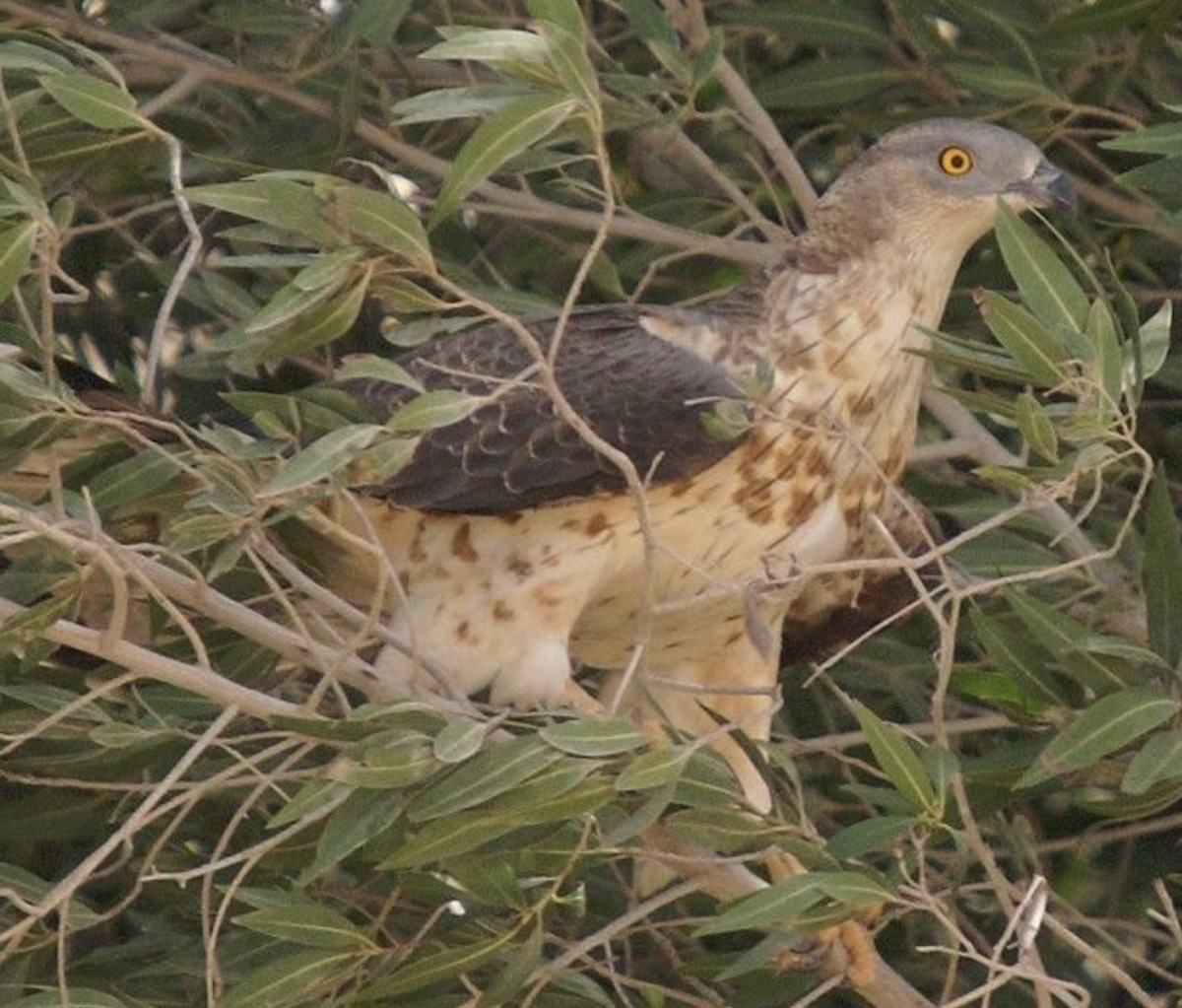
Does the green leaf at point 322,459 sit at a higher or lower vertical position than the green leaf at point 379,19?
higher

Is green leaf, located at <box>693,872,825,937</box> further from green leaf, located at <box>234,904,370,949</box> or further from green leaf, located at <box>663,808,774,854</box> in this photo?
green leaf, located at <box>234,904,370,949</box>

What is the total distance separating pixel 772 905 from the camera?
3.71 meters

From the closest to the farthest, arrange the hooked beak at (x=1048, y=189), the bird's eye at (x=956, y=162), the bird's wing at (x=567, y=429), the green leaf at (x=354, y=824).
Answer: the green leaf at (x=354, y=824), the bird's wing at (x=567, y=429), the hooked beak at (x=1048, y=189), the bird's eye at (x=956, y=162)

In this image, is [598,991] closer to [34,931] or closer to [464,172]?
[34,931]

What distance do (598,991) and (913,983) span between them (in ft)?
4.03

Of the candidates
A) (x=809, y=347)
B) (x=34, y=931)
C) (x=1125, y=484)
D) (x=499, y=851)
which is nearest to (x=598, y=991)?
(x=499, y=851)

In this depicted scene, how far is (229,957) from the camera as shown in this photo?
13.9ft

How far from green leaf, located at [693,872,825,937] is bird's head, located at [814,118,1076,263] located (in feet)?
4.46

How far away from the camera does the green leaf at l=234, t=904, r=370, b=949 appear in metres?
3.86

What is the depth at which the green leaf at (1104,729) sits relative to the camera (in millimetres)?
4027

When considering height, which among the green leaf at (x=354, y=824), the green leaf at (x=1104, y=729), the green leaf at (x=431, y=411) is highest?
the green leaf at (x=431, y=411)

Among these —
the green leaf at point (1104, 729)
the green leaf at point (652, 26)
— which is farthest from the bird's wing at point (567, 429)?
the green leaf at point (1104, 729)

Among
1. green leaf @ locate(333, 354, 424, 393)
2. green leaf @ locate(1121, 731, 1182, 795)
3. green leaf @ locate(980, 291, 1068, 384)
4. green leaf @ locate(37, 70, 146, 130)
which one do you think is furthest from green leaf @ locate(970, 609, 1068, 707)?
green leaf @ locate(37, 70, 146, 130)

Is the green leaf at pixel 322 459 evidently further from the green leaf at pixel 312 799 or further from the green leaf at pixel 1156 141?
the green leaf at pixel 1156 141
